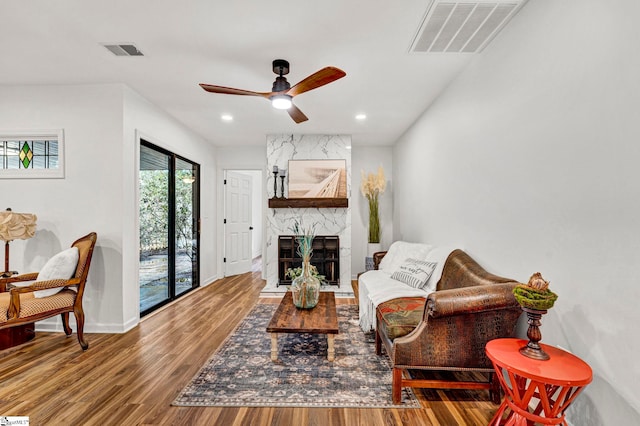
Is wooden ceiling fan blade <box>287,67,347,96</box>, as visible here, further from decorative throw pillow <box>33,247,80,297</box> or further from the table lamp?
the table lamp

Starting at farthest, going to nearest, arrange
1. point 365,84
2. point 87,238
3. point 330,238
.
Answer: point 330,238
point 365,84
point 87,238

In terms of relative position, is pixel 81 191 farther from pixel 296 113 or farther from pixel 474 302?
pixel 474 302

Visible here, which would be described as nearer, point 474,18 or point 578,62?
point 578,62

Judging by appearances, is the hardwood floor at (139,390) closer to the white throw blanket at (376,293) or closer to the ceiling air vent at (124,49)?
the white throw blanket at (376,293)

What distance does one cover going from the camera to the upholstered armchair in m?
2.54

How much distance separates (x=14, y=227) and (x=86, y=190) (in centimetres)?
68

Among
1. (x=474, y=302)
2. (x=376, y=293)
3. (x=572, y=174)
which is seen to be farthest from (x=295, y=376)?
(x=572, y=174)

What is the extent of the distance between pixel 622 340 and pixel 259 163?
5.61 meters

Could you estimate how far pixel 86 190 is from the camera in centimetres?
332

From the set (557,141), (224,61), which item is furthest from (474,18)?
(224,61)

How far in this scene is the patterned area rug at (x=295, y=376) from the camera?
6.81ft

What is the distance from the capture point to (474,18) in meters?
2.16

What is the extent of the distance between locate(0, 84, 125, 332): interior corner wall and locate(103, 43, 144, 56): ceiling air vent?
76 cm

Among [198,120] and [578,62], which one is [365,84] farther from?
[198,120]
